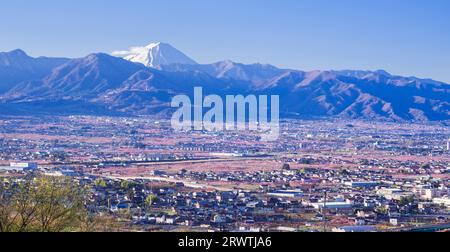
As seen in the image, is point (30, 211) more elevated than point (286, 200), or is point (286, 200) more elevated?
point (30, 211)

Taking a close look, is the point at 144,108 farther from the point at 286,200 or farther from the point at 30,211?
the point at 30,211

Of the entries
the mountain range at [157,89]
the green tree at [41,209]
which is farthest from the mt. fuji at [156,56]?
the green tree at [41,209]

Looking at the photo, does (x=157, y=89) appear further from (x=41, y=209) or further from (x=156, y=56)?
(x=41, y=209)

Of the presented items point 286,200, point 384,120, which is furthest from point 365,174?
point 384,120

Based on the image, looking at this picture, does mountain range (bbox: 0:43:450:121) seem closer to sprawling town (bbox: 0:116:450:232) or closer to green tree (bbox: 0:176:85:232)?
sprawling town (bbox: 0:116:450:232)

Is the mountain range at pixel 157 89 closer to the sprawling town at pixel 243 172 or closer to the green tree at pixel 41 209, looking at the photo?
the sprawling town at pixel 243 172
